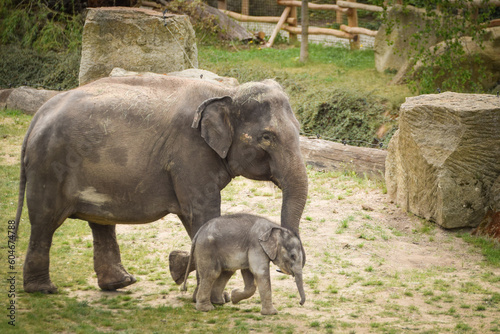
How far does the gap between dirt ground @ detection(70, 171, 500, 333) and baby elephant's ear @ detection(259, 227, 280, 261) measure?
0.68m

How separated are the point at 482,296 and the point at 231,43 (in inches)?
689

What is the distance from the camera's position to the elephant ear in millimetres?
6301

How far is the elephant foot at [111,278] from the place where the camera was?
720cm

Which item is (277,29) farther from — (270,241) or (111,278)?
(270,241)

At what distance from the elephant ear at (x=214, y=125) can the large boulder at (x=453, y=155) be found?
3920 millimetres

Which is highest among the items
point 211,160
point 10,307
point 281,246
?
point 211,160

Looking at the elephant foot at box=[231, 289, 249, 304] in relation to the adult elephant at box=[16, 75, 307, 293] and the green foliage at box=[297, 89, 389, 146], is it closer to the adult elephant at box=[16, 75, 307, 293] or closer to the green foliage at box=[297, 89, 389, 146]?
the adult elephant at box=[16, 75, 307, 293]

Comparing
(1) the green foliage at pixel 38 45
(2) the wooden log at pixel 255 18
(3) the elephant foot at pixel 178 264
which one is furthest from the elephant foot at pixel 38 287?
(2) the wooden log at pixel 255 18

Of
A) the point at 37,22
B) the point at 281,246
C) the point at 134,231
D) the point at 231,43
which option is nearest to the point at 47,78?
the point at 37,22

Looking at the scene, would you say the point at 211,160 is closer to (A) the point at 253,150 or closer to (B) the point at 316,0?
(A) the point at 253,150

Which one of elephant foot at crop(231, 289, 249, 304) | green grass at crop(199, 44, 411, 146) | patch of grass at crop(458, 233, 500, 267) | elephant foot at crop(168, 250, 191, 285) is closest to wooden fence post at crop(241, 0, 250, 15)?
green grass at crop(199, 44, 411, 146)

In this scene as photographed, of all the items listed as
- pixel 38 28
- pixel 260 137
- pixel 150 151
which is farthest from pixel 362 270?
pixel 38 28

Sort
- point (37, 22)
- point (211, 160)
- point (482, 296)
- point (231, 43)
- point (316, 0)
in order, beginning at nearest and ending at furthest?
point (211, 160) → point (482, 296) → point (37, 22) → point (231, 43) → point (316, 0)

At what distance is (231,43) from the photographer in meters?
23.5
